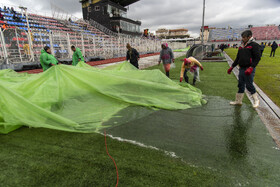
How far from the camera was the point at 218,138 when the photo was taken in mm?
2500

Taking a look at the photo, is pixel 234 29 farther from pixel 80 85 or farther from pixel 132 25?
pixel 80 85

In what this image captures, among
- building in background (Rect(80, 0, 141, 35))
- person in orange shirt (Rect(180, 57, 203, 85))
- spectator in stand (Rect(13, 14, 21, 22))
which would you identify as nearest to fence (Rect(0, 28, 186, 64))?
spectator in stand (Rect(13, 14, 21, 22))

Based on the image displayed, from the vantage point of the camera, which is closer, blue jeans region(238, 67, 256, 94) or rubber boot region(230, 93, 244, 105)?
blue jeans region(238, 67, 256, 94)

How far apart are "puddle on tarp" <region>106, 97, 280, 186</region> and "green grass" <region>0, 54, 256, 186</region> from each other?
20 cm

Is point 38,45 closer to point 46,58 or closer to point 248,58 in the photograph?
point 46,58

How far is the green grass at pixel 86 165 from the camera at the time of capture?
67.5 inches

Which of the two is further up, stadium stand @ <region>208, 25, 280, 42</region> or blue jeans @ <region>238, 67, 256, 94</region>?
stadium stand @ <region>208, 25, 280, 42</region>

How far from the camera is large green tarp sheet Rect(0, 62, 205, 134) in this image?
8.49 feet

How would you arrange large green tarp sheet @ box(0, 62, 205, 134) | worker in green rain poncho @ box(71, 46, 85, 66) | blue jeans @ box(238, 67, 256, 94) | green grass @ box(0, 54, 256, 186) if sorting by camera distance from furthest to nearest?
1. worker in green rain poncho @ box(71, 46, 85, 66)
2. blue jeans @ box(238, 67, 256, 94)
3. large green tarp sheet @ box(0, 62, 205, 134)
4. green grass @ box(0, 54, 256, 186)

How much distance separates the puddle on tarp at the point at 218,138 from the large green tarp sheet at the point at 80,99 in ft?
1.19

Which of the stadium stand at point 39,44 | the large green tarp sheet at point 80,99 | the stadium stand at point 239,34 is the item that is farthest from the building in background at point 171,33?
the large green tarp sheet at point 80,99

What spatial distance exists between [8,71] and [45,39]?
6.62 m

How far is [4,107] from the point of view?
2609 mm

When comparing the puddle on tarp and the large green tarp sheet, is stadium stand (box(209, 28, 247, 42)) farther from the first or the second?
the puddle on tarp
